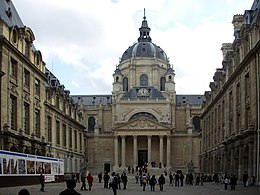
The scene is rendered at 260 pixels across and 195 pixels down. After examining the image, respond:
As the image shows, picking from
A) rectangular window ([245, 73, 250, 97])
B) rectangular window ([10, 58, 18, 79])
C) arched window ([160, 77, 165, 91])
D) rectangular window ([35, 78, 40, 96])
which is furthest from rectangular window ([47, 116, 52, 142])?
arched window ([160, 77, 165, 91])

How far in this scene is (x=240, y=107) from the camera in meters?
54.6

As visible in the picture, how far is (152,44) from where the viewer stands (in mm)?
143250

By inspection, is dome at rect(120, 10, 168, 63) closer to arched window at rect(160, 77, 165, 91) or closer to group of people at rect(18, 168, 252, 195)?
arched window at rect(160, 77, 165, 91)

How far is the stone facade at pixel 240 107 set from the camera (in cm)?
4659

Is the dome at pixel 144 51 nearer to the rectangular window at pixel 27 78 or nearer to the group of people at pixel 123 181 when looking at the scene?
the group of people at pixel 123 181

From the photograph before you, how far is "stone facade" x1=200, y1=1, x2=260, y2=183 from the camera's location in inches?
1834

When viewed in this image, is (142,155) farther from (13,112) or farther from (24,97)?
(13,112)

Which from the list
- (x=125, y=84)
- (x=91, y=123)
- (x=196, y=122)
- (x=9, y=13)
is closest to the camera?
(x=9, y=13)

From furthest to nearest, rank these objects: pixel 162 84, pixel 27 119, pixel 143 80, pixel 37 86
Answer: pixel 162 84
pixel 143 80
pixel 37 86
pixel 27 119

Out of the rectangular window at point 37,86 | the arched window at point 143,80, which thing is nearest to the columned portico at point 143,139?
the arched window at point 143,80

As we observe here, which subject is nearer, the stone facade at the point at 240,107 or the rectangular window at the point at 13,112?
the stone facade at the point at 240,107

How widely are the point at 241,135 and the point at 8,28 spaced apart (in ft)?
79.1

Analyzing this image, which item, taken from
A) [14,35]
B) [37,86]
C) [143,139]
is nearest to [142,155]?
[143,139]

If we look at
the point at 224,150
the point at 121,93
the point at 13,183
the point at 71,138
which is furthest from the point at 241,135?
the point at 121,93
